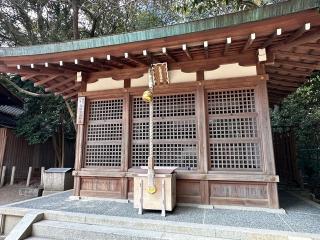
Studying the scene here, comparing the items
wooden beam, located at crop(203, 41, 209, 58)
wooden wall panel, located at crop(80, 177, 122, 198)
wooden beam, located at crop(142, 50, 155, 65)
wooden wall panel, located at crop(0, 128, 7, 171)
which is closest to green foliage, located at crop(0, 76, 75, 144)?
wooden wall panel, located at crop(0, 128, 7, 171)

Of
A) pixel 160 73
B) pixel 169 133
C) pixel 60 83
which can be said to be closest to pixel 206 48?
pixel 160 73

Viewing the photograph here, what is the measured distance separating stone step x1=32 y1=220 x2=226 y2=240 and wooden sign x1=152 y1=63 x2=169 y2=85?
280cm

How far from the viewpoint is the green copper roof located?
9.94 ft

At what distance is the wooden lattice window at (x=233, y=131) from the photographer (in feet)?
14.0

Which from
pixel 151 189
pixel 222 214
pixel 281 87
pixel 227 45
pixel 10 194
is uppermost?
pixel 281 87

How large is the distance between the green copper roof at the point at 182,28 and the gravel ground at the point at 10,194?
17.4ft

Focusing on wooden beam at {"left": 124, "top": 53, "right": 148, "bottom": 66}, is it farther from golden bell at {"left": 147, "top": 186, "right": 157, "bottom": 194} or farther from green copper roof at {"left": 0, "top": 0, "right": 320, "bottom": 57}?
golden bell at {"left": 147, "top": 186, "right": 157, "bottom": 194}

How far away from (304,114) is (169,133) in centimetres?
615

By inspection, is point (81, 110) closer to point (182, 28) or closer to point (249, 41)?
point (182, 28)

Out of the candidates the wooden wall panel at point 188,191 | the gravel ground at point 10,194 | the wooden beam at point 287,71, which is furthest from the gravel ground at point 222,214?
the gravel ground at point 10,194

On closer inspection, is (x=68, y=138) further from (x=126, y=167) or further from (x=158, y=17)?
(x=126, y=167)

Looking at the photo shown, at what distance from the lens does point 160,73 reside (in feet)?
15.0

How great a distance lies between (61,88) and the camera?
21.1ft

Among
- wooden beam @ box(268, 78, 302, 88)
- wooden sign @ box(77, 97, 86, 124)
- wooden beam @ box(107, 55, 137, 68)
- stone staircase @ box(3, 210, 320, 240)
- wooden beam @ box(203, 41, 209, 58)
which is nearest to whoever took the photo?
stone staircase @ box(3, 210, 320, 240)
